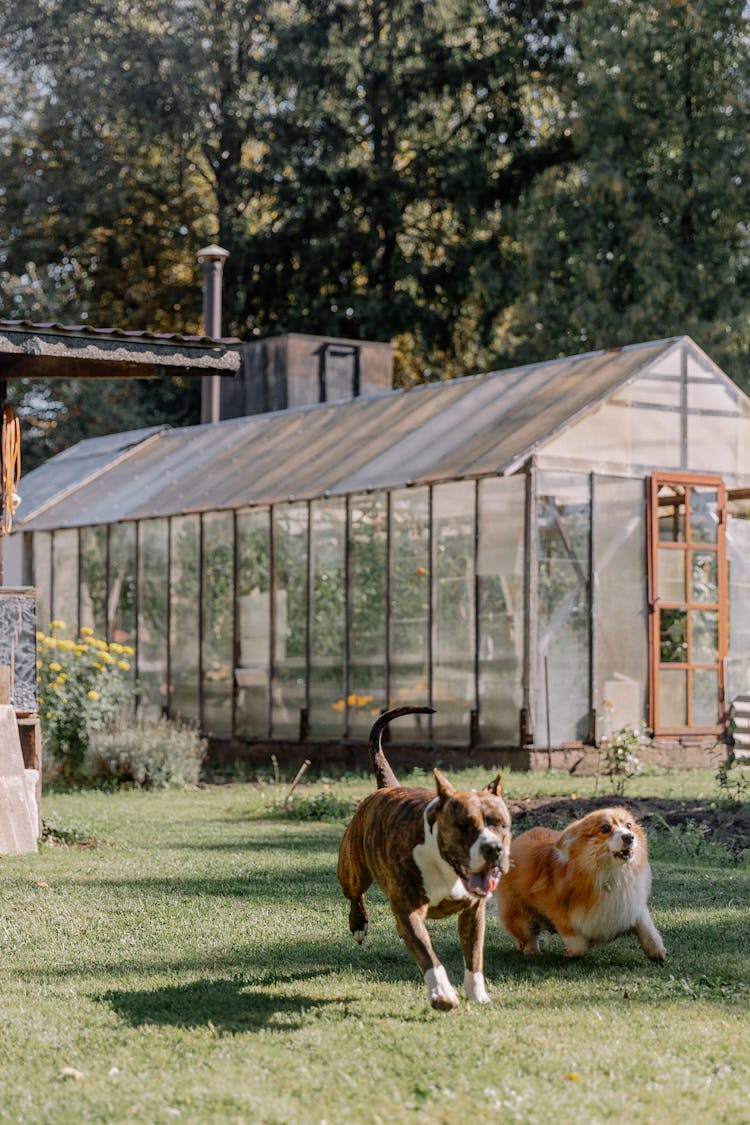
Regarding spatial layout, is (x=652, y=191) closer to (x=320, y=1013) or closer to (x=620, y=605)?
(x=620, y=605)

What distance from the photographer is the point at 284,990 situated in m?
5.63

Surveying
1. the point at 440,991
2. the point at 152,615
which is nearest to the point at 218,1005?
the point at 440,991

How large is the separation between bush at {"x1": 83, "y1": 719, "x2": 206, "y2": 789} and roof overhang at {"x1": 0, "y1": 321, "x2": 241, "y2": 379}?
5.03 meters

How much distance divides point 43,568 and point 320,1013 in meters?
16.3

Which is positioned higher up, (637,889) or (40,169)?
(40,169)

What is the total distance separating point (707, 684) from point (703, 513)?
1.75 metres

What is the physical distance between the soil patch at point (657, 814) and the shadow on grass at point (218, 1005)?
14.5 feet

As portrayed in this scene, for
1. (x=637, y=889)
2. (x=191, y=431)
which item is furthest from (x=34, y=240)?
(x=637, y=889)

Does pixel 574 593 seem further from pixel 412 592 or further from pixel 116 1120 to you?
pixel 116 1120

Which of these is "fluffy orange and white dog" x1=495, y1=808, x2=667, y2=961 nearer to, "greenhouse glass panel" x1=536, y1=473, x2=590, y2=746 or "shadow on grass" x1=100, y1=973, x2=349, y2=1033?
"shadow on grass" x1=100, y1=973, x2=349, y2=1033

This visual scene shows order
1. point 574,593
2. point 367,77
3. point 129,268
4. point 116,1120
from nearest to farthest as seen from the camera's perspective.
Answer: point 116,1120 → point 574,593 → point 367,77 → point 129,268

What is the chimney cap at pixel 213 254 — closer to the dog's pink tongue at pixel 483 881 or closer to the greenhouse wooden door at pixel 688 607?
the greenhouse wooden door at pixel 688 607

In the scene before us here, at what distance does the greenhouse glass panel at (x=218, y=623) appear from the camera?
1808cm

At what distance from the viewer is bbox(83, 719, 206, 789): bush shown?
1448cm
